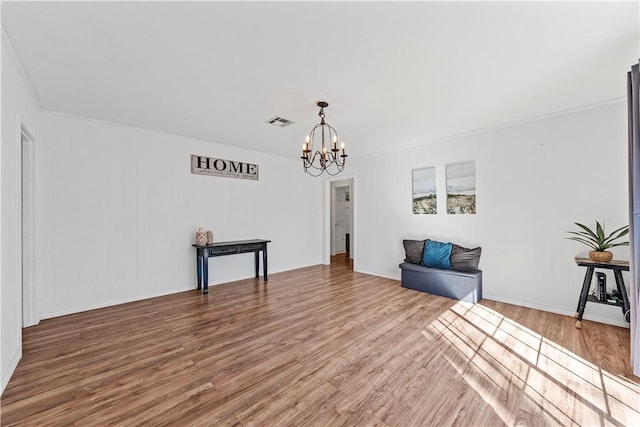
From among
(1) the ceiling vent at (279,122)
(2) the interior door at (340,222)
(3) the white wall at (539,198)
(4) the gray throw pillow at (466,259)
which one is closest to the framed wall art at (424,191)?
(3) the white wall at (539,198)

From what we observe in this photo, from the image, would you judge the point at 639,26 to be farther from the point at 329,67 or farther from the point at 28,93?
the point at 28,93

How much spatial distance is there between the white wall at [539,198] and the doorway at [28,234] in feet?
18.0

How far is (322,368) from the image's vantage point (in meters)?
2.24

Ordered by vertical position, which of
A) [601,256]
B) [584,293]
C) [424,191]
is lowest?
[584,293]

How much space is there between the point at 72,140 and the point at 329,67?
355cm

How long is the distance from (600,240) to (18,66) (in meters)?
5.92

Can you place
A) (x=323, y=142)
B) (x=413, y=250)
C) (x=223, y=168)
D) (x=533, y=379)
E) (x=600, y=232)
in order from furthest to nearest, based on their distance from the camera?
(x=223, y=168)
(x=413, y=250)
(x=323, y=142)
(x=600, y=232)
(x=533, y=379)

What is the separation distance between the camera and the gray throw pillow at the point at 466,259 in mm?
4027

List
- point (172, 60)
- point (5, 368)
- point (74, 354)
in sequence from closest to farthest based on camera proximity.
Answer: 1. point (5, 368)
2. point (172, 60)
3. point (74, 354)

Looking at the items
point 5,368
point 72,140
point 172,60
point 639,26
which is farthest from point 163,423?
point 639,26

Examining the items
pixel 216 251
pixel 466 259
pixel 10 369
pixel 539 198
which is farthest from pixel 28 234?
pixel 539 198

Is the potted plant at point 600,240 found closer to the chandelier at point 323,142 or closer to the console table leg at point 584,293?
the console table leg at point 584,293

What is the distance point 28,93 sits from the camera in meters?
2.73

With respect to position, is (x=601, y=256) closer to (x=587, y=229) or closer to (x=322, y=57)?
(x=587, y=229)
